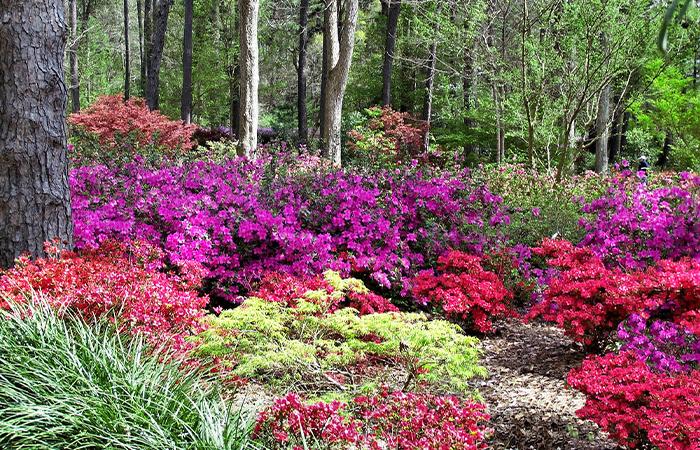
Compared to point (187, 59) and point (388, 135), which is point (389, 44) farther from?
point (187, 59)

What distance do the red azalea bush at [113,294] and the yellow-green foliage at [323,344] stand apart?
190 mm

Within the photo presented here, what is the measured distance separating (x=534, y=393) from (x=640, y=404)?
4.24ft

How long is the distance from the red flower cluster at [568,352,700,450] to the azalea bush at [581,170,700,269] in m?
2.29

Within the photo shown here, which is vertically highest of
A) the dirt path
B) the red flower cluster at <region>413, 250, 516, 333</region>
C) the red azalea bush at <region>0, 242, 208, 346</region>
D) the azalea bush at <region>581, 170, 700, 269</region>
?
the azalea bush at <region>581, 170, 700, 269</region>

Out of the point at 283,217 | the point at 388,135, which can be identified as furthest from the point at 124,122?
the point at 283,217

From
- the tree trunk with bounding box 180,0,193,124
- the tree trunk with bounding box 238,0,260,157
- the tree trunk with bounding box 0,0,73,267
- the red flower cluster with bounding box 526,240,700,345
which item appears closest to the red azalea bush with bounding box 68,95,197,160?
the tree trunk with bounding box 180,0,193,124

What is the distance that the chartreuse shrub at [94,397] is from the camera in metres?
2.34

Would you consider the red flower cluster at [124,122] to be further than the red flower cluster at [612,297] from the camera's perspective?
Yes

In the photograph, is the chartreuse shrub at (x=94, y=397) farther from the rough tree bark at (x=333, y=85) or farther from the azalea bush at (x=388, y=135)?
the azalea bush at (x=388, y=135)

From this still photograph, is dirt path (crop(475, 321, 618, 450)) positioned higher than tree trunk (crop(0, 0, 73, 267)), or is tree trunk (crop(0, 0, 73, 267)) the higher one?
tree trunk (crop(0, 0, 73, 267))

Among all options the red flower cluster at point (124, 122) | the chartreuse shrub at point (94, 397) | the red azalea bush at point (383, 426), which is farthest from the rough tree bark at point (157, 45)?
the red azalea bush at point (383, 426)

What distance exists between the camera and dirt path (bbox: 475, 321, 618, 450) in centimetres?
350

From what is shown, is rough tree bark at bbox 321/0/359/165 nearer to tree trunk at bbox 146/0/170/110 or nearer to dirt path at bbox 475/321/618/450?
dirt path at bbox 475/321/618/450

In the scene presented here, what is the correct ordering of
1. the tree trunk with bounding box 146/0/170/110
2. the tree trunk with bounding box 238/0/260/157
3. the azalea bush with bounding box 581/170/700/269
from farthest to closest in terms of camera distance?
the tree trunk with bounding box 146/0/170/110 < the tree trunk with bounding box 238/0/260/157 < the azalea bush with bounding box 581/170/700/269
